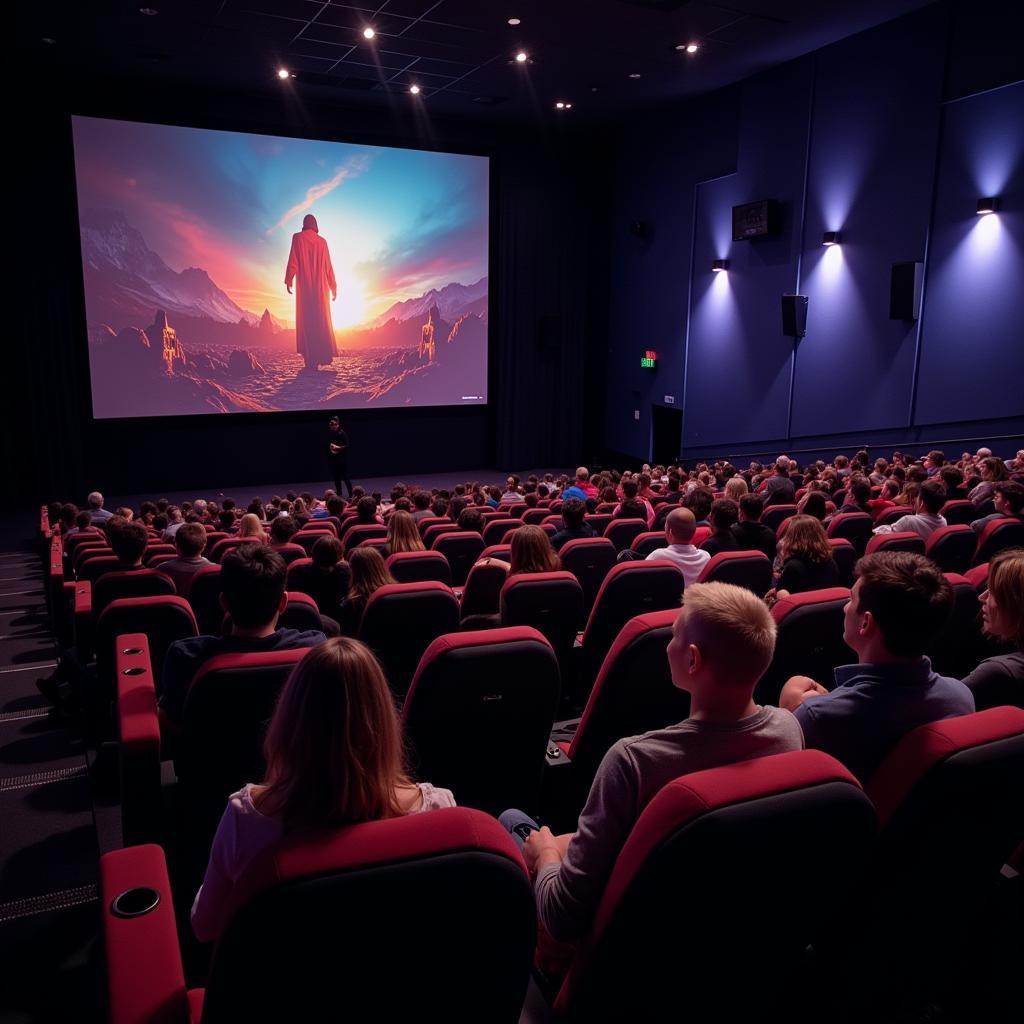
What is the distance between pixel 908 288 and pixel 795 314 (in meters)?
1.97

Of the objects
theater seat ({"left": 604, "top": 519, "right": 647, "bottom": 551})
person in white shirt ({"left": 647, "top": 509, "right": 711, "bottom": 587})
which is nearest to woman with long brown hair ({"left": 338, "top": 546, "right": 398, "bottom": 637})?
person in white shirt ({"left": 647, "top": 509, "right": 711, "bottom": 587})

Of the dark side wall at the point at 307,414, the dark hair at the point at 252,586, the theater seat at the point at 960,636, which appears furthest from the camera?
the dark side wall at the point at 307,414

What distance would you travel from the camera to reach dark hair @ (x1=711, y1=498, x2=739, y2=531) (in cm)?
486

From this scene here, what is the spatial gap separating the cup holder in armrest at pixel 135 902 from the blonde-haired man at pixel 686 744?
2.21 feet

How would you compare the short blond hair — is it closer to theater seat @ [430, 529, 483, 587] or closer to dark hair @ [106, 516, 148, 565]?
dark hair @ [106, 516, 148, 565]

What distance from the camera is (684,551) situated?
14.1 feet

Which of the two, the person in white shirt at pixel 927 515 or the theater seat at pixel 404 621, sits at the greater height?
the person in white shirt at pixel 927 515

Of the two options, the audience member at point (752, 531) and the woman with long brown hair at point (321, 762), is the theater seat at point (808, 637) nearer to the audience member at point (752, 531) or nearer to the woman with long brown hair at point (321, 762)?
the woman with long brown hair at point (321, 762)

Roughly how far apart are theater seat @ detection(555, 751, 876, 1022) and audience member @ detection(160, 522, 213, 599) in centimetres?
354

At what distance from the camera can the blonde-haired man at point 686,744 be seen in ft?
4.80

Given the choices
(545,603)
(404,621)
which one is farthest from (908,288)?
(404,621)

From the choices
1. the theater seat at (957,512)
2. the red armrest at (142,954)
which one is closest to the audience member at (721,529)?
the theater seat at (957,512)

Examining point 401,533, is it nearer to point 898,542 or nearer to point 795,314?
point 898,542

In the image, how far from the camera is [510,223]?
15859 mm
